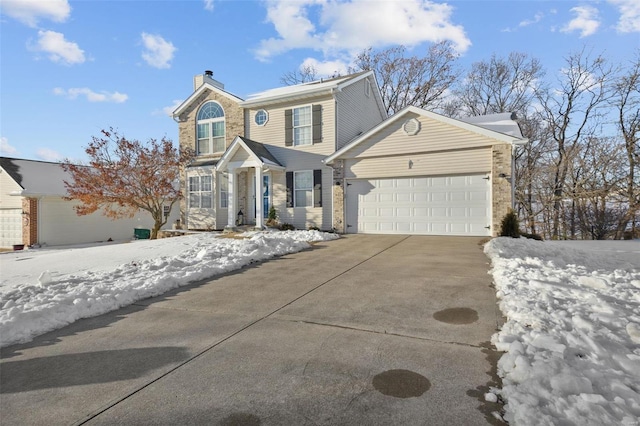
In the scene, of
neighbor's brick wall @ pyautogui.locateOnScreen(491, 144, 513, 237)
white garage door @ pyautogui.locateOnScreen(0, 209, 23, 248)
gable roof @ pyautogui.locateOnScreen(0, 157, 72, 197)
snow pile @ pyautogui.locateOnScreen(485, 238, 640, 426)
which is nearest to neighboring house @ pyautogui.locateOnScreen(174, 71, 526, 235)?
neighbor's brick wall @ pyautogui.locateOnScreen(491, 144, 513, 237)

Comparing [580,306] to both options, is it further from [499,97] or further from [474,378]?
[499,97]

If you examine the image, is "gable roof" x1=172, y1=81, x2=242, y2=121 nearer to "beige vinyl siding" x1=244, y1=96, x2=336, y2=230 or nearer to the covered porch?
"beige vinyl siding" x1=244, y1=96, x2=336, y2=230

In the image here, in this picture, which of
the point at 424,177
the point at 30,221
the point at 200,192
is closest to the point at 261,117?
the point at 200,192

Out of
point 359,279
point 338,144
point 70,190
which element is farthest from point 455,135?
point 70,190

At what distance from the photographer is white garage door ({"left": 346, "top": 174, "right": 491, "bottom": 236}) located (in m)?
11.1

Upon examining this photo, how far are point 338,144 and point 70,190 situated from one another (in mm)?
12572

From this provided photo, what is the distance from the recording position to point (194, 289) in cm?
545

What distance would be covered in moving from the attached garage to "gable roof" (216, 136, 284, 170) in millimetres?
2617

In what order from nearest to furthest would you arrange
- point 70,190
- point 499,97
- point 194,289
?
point 194,289, point 70,190, point 499,97

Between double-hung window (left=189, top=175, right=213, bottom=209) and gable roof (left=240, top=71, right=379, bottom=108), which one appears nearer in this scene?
gable roof (left=240, top=71, right=379, bottom=108)

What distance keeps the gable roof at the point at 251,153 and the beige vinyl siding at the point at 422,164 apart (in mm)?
3249

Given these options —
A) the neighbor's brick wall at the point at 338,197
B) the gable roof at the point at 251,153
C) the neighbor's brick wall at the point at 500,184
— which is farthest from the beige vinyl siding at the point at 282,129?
the neighbor's brick wall at the point at 500,184

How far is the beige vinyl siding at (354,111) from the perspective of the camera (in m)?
14.1

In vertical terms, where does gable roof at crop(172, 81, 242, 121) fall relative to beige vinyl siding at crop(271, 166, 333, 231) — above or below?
above
